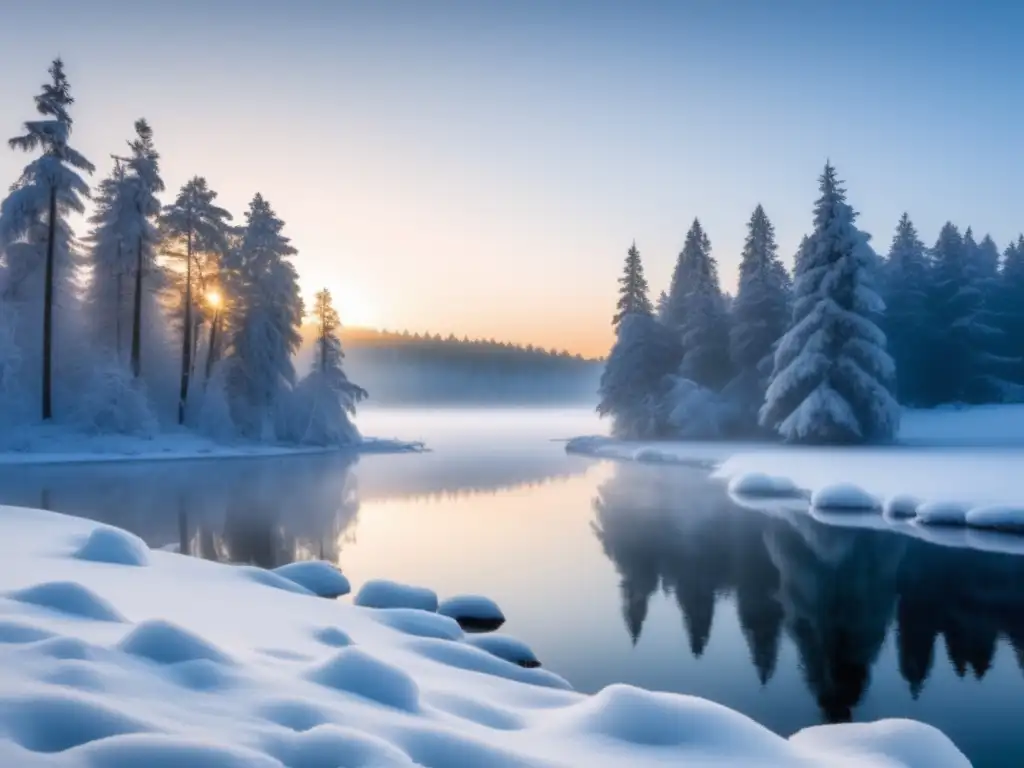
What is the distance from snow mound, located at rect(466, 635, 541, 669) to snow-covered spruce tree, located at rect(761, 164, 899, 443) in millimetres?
30813

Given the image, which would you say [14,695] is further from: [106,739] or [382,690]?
[382,690]

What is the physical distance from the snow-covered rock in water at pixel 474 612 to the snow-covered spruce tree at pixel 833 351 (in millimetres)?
29256

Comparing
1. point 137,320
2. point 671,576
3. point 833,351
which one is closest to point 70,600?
point 671,576

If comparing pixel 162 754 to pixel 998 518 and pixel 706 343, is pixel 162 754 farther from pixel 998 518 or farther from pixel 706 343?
pixel 706 343

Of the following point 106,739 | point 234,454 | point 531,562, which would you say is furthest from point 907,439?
point 106,739

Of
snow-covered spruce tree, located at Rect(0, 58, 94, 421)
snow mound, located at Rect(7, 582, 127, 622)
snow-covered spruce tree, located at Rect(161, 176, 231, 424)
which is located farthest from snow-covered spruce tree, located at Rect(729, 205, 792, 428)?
snow mound, located at Rect(7, 582, 127, 622)

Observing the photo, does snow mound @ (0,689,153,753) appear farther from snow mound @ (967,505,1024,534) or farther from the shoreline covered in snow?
the shoreline covered in snow

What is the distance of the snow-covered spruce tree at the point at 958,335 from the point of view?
162ft

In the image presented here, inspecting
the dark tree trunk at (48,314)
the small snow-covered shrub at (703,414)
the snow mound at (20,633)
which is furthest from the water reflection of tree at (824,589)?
the dark tree trunk at (48,314)

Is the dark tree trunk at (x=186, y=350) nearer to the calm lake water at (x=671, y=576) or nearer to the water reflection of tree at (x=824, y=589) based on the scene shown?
the calm lake water at (x=671, y=576)

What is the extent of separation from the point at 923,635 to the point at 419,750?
9565 millimetres

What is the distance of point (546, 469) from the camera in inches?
1513

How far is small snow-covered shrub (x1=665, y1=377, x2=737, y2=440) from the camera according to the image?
47969mm

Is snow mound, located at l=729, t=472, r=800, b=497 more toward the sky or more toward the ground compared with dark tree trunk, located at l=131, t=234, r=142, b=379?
more toward the ground
